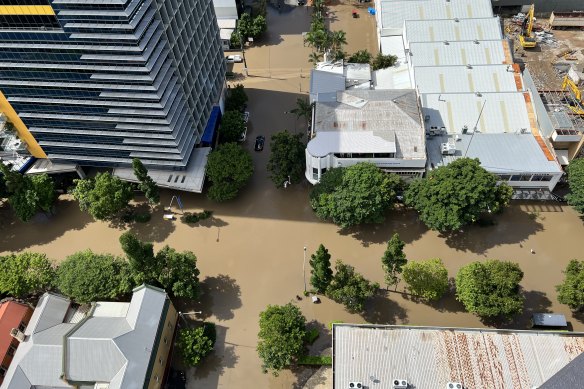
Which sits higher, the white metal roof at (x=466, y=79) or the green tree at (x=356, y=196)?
the white metal roof at (x=466, y=79)

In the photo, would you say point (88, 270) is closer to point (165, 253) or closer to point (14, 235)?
point (165, 253)

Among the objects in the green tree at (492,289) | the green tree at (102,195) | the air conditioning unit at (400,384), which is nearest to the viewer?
the air conditioning unit at (400,384)

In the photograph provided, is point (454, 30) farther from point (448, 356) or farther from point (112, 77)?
point (448, 356)

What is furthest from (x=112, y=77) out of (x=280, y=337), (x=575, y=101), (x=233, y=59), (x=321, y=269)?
(x=575, y=101)

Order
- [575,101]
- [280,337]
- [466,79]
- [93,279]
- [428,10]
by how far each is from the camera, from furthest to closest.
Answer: [428,10] < [466,79] < [575,101] < [93,279] < [280,337]

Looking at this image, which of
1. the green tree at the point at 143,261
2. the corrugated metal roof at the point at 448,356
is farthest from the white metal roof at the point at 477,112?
the green tree at the point at 143,261

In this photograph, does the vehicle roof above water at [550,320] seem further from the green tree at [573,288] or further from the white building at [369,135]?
the white building at [369,135]
